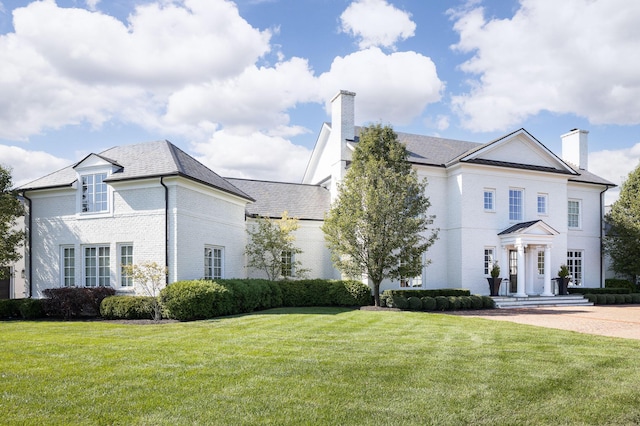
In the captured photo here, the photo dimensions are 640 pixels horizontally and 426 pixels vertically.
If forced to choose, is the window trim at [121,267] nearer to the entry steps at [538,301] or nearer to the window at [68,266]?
the window at [68,266]

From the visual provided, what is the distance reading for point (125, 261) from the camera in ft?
57.7

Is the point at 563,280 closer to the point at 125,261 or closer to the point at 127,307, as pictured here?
the point at 127,307

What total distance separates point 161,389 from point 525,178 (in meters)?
23.2

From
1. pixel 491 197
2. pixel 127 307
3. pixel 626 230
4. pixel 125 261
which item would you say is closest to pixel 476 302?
pixel 491 197

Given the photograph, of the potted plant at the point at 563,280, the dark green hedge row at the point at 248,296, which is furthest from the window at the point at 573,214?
the dark green hedge row at the point at 248,296

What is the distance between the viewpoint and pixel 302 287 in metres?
21.1

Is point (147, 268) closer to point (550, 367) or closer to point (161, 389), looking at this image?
point (161, 389)

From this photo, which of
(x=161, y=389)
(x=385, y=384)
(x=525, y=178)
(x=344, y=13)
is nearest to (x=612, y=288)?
(x=525, y=178)

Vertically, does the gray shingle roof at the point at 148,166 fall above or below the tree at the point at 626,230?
above

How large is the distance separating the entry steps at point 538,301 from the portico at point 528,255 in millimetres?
616

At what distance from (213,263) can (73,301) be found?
18.1 feet

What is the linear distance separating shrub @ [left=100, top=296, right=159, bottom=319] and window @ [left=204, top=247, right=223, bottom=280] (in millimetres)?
3441

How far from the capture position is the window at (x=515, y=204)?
25.0 metres

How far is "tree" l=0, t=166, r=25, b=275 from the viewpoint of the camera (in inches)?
716
